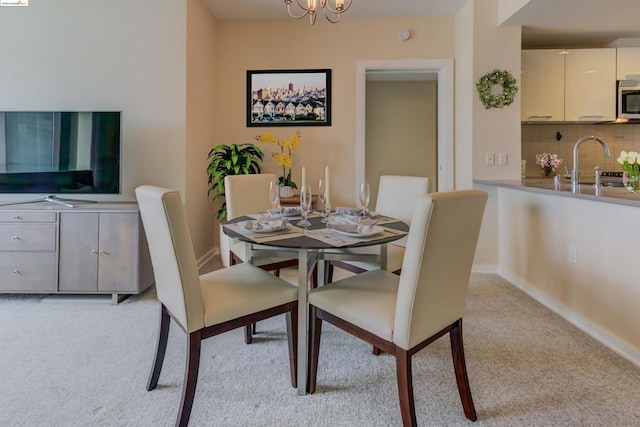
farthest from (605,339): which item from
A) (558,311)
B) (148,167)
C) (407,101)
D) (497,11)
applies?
(407,101)

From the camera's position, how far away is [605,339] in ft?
6.87

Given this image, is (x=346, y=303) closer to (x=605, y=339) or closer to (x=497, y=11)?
(x=605, y=339)

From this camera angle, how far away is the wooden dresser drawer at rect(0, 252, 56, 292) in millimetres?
2623

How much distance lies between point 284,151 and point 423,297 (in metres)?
2.94

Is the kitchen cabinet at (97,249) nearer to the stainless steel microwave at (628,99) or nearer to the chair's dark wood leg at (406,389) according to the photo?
the chair's dark wood leg at (406,389)

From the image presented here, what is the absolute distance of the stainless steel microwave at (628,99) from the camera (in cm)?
349

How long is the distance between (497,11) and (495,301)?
2.63m

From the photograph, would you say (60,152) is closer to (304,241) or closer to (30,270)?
(30,270)

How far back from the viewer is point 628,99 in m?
3.51

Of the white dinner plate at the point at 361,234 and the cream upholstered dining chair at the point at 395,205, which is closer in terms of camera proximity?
the white dinner plate at the point at 361,234

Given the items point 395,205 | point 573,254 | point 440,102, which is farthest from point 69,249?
point 440,102

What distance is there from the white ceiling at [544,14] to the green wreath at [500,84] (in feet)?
1.54

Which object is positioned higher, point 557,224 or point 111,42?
point 111,42

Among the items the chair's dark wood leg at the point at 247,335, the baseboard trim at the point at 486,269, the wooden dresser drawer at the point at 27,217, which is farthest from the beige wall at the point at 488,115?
the wooden dresser drawer at the point at 27,217
